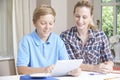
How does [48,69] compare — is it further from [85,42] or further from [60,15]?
[60,15]

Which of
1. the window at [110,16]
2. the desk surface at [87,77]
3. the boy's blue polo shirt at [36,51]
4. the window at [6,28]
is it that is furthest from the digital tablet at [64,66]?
the window at [6,28]

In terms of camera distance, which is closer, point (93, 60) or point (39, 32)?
point (39, 32)

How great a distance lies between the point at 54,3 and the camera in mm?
3896

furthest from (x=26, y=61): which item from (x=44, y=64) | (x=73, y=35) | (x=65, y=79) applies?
(x=73, y=35)

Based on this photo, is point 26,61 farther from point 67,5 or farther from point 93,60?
point 67,5

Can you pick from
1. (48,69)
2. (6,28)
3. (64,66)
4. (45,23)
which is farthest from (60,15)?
(64,66)

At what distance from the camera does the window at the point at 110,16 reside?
147 inches

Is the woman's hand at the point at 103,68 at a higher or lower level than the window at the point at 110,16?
lower

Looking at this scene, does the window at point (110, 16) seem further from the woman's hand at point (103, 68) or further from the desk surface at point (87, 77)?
the desk surface at point (87, 77)

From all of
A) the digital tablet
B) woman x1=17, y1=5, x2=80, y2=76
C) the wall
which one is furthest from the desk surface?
the wall

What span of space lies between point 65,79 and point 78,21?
1.93 ft

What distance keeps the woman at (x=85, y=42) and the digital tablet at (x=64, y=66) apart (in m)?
0.35

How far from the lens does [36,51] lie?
1876 mm

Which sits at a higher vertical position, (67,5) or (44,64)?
(67,5)
